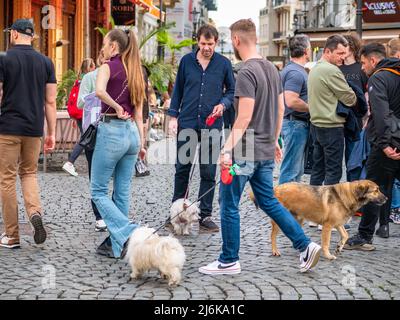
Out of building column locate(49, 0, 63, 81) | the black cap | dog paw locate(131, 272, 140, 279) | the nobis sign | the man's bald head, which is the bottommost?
dog paw locate(131, 272, 140, 279)

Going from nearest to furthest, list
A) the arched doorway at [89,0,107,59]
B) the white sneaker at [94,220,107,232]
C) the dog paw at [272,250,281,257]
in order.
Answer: the dog paw at [272,250,281,257], the white sneaker at [94,220,107,232], the arched doorway at [89,0,107,59]

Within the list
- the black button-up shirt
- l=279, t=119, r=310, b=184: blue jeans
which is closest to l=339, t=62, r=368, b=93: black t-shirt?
l=279, t=119, r=310, b=184: blue jeans

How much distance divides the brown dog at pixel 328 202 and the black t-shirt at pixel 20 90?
2.11 metres

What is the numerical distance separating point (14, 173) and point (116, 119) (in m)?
1.23

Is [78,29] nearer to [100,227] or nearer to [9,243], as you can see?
[100,227]

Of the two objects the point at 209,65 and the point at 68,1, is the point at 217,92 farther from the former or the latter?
the point at 68,1

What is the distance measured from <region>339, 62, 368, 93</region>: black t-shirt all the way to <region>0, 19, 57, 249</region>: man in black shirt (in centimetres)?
332

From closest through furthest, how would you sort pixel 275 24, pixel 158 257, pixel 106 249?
1. pixel 158 257
2. pixel 106 249
3. pixel 275 24

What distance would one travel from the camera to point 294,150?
8.92 meters

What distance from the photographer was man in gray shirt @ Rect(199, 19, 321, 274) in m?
6.10

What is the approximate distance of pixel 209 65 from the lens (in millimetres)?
8305

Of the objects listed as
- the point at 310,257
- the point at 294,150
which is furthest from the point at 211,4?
the point at 310,257

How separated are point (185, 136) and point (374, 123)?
1.96 metres

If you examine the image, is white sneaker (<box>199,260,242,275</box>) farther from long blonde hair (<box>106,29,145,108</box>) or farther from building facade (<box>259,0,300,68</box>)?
building facade (<box>259,0,300,68</box>)
